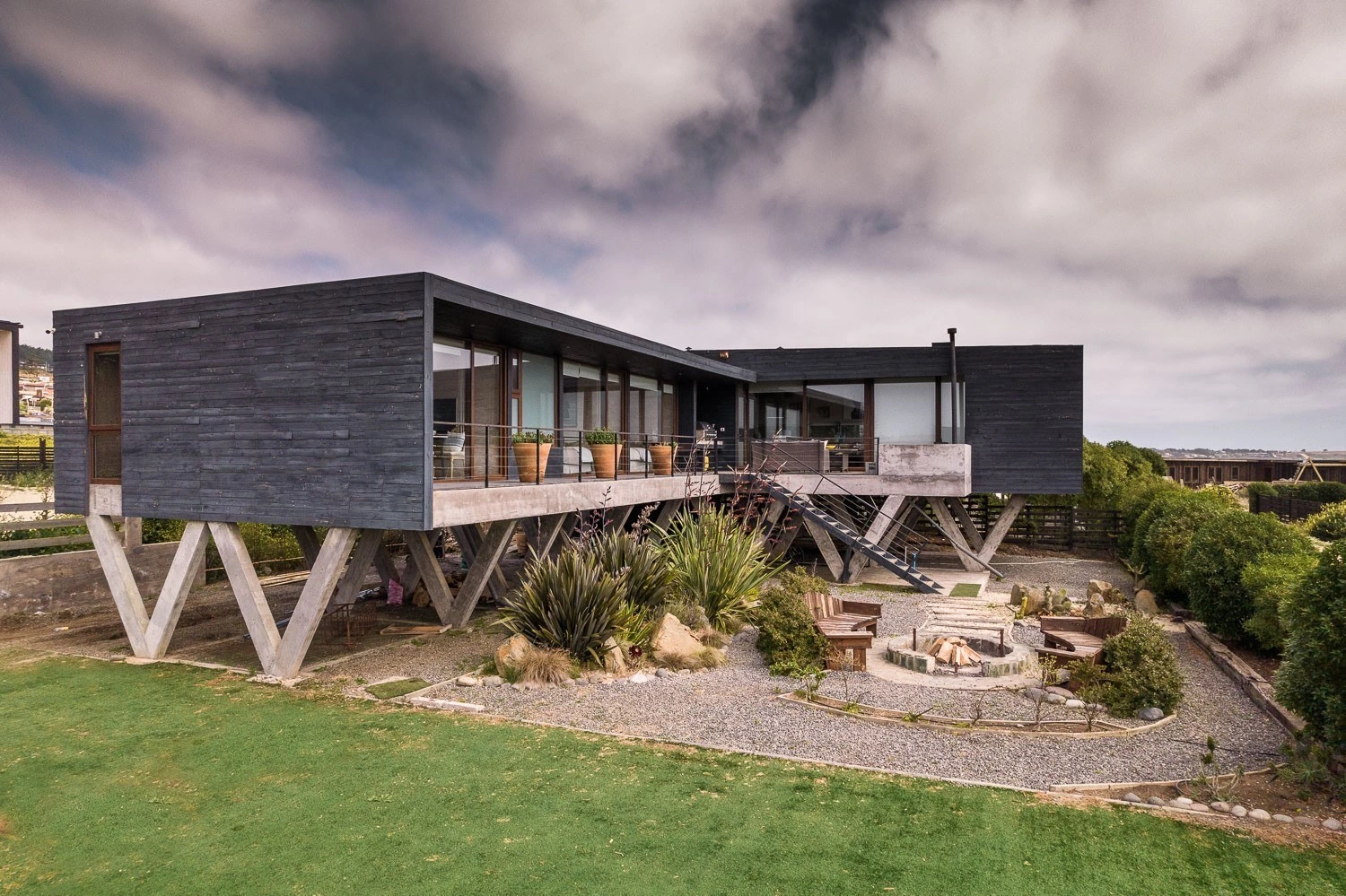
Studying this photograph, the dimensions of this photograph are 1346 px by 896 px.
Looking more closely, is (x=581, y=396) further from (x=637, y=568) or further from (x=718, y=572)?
(x=637, y=568)

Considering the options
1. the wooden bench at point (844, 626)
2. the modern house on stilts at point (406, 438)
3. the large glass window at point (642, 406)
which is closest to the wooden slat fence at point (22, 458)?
the modern house on stilts at point (406, 438)

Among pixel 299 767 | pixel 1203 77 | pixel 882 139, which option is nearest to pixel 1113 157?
pixel 1203 77

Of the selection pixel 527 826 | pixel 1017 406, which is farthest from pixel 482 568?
pixel 1017 406

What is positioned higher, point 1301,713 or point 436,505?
point 436,505

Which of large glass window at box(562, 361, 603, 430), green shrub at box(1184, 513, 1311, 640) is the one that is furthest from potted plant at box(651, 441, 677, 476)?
green shrub at box(1184, 513, 1311, 640)

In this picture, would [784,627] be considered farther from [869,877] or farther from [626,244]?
[626,244]

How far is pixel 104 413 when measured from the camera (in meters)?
11.3

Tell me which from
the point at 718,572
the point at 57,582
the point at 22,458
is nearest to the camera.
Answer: the point at 718,572

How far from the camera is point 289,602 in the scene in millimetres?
14695

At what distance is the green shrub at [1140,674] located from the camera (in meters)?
7.71

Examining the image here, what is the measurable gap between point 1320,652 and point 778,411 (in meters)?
14.9

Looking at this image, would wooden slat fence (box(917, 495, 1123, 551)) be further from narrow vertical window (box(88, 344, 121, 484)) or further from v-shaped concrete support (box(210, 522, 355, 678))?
narrow vertical window (box(88, 344, 121, 484))

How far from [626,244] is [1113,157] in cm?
1281

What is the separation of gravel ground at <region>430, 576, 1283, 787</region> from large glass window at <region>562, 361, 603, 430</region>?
287 inches
